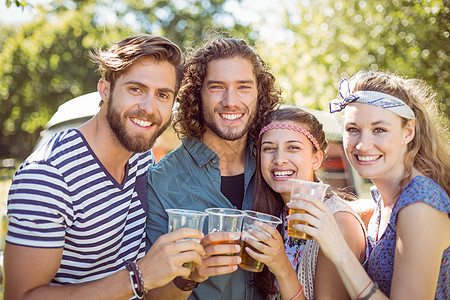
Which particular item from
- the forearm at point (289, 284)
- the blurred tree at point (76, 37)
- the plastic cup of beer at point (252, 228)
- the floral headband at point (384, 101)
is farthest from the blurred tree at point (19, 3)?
the blurred tree at point (76, 37)

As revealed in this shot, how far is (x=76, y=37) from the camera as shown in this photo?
22062mm

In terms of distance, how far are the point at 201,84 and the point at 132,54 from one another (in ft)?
3.21

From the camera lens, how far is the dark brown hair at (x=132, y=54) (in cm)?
279

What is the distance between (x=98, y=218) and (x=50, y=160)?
46 cm

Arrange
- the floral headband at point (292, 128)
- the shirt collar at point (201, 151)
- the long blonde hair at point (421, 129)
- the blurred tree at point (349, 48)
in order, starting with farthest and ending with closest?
the blurred tree at point (349, 48)
the shirt collar at point (201, 151)
the floral headband at point (292, 128)
the long blonde hair at point (421, 129)

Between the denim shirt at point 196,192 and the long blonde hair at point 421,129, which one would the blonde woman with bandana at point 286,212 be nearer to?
the denim shirt at point 196,192

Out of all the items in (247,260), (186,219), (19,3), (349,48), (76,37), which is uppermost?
(76,37)

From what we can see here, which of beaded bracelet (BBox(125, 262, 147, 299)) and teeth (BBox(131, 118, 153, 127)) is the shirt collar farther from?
beaded bracelet (BBox(125, 262, 147, 299))

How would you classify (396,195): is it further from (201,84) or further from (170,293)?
(201,84)

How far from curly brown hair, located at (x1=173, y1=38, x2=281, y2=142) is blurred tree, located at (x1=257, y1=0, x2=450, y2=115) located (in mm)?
4009

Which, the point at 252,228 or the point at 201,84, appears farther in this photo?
the point at 201,84

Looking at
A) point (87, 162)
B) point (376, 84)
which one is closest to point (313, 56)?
point (376, 84)

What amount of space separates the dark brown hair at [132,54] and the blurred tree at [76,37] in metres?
18.6

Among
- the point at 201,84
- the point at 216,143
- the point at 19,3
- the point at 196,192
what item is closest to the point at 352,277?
the point at 196,192
